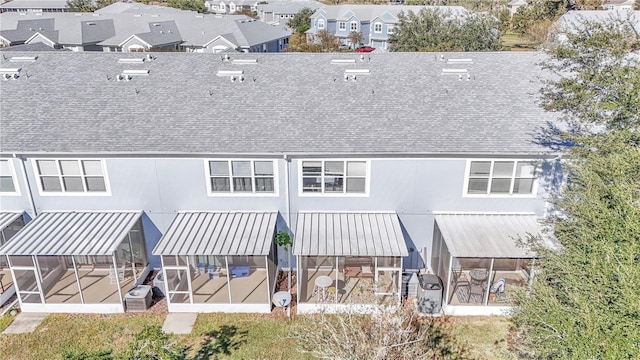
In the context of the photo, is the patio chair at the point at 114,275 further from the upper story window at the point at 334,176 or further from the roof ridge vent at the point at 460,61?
the roof ridge vent at the point at 460,61

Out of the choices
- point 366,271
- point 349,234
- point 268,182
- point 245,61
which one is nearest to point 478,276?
point 366,271

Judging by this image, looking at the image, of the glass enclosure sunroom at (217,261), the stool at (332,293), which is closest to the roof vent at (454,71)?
the glass enclosure sunroom at (217,261)

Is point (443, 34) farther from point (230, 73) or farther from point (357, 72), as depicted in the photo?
point (230, 73)

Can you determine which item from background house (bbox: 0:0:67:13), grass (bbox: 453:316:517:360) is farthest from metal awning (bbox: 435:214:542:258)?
background house (bbox: 0:0:67:13)

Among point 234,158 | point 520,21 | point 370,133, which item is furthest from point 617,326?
point 520,21

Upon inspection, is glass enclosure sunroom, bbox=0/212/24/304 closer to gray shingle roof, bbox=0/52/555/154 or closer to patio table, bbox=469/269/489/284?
gray shingle roof, bbox=0/52/555/154

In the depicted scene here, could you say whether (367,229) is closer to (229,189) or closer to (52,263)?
(229,189)
